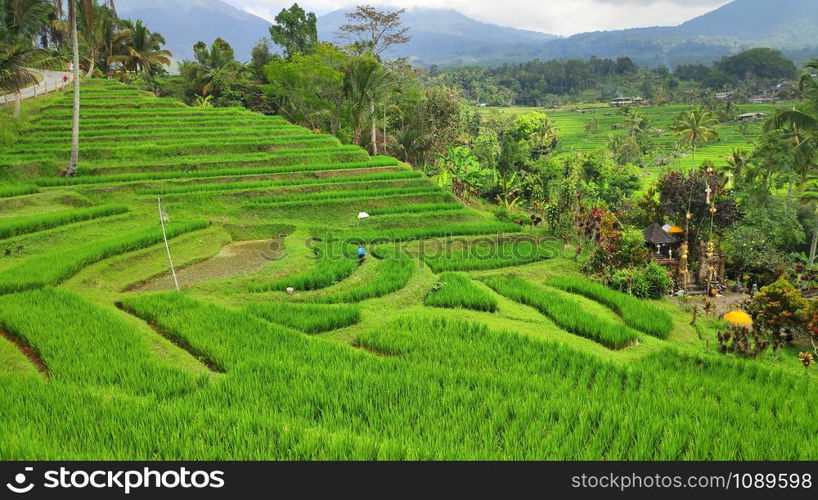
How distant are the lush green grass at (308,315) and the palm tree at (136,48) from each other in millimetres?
32065

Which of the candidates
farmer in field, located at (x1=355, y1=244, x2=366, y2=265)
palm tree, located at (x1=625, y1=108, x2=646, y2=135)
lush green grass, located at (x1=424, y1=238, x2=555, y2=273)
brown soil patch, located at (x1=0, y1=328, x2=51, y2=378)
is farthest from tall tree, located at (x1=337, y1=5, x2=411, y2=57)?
brown soil patch, located at (x1=0, y1=328, x2=51, y2=378)

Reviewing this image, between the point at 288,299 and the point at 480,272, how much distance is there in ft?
14.7

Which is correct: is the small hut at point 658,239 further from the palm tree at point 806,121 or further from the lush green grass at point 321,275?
the lush green grass at point 321,275

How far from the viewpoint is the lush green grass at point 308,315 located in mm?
7984

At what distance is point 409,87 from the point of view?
112ft

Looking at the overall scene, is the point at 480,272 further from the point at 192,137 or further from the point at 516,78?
the point at 516,78

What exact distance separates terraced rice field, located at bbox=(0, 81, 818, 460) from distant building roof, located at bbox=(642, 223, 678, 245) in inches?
104

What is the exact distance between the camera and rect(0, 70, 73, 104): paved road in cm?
2183

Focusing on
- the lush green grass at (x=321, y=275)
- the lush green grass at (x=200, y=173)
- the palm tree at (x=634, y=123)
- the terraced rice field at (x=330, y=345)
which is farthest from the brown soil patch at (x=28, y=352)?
the palm tree at (x=634, y=123)

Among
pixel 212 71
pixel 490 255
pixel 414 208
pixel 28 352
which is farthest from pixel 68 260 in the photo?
pixel 212 71

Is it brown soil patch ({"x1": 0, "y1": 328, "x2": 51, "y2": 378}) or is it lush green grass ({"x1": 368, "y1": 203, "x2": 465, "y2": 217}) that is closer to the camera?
brown soil patch ({"x1": 0, "y1": 328, "x2": 51, "y2": 378})

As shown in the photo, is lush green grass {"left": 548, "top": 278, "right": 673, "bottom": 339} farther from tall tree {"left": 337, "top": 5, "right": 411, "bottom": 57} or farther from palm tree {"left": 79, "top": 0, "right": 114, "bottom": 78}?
palm tree {"left": 79, "top": 0, "right": 114, "bottom": 78}

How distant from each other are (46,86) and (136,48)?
1122cm
